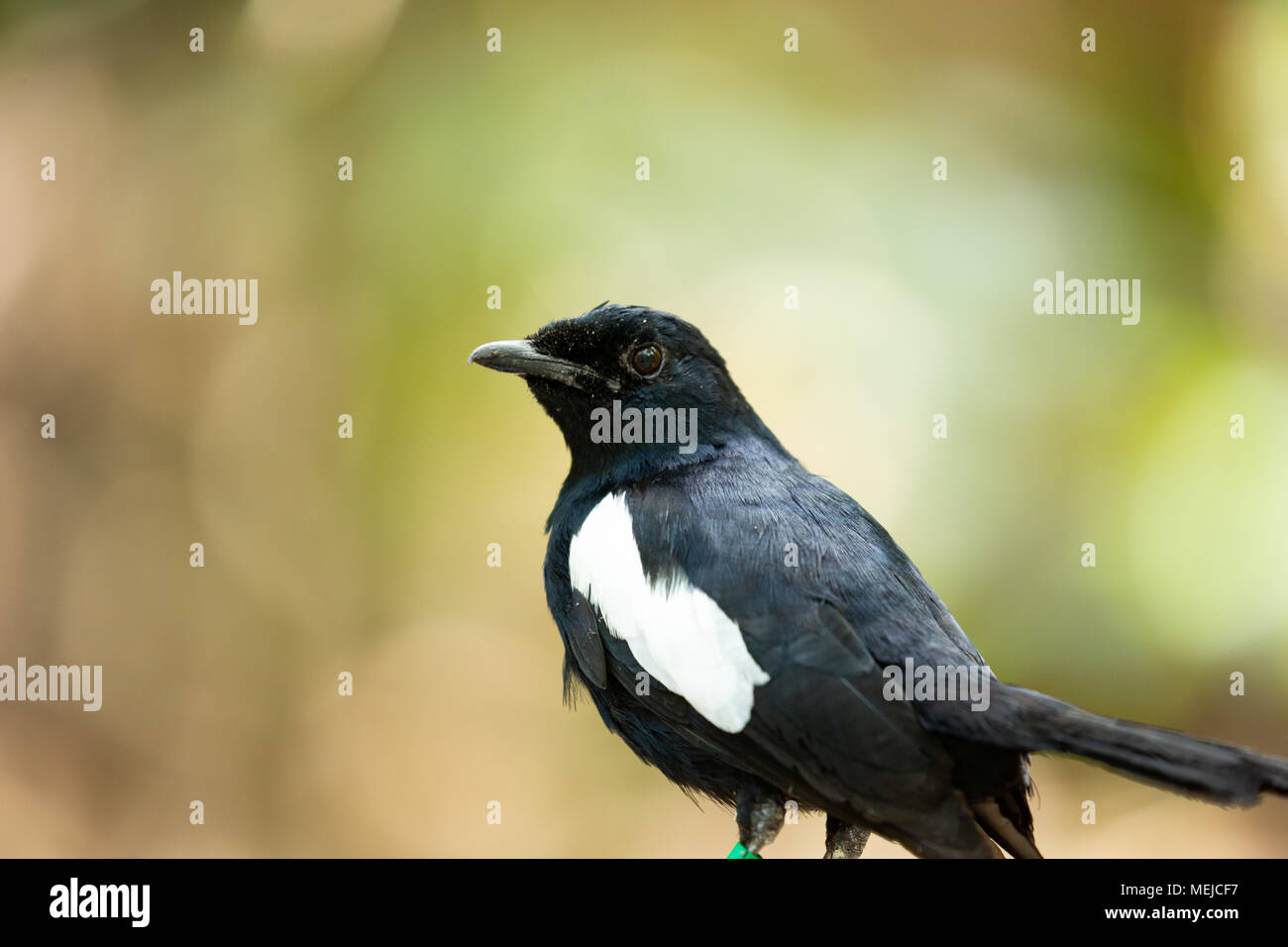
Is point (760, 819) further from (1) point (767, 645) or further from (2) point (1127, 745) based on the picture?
(2) point (1127, 745)

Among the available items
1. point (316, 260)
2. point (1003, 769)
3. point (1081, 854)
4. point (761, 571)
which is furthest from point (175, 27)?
point (1081, 854)

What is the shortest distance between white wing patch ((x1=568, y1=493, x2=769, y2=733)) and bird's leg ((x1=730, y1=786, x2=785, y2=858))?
0.20 m

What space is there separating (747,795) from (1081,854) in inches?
104

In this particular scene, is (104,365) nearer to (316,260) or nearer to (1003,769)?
(316,260)

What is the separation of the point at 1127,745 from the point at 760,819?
0.67 meters

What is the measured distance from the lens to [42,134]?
4316mm

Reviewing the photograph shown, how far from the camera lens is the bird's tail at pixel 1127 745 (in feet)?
4.83

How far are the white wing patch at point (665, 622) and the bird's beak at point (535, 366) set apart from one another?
0.86 ft

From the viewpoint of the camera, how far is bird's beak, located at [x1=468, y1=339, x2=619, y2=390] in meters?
2.26

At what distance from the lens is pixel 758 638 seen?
6.01 ft
